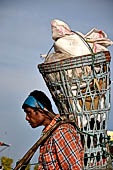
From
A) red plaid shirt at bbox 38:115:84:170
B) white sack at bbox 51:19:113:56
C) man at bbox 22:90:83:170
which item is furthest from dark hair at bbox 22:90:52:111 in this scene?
white sack at bbox 51:19:113:56

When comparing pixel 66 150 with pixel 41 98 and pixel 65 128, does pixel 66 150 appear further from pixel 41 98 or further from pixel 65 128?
pixel 41 98

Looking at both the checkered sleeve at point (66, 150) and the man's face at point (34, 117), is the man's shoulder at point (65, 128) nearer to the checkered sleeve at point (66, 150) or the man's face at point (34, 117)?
the checkered sleeve at point (66, 150)

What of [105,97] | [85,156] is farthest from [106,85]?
[85,156]

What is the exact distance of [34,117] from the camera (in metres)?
2.28

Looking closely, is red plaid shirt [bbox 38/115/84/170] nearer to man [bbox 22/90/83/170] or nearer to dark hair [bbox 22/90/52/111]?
man [bbox 22/90/83/170]

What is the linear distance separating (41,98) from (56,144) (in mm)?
425

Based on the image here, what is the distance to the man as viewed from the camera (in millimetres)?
2051

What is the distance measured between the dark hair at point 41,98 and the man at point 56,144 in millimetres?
24

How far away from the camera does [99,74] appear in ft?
7.96

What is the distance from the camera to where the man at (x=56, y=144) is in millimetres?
2051

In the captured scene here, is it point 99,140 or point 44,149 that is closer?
point 44,149

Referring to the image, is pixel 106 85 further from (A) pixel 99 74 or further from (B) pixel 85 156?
(B) pixel 85 156

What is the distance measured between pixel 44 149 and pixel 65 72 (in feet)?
1.92


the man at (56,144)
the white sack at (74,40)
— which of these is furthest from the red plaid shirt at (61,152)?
the white sack at (74,40)
